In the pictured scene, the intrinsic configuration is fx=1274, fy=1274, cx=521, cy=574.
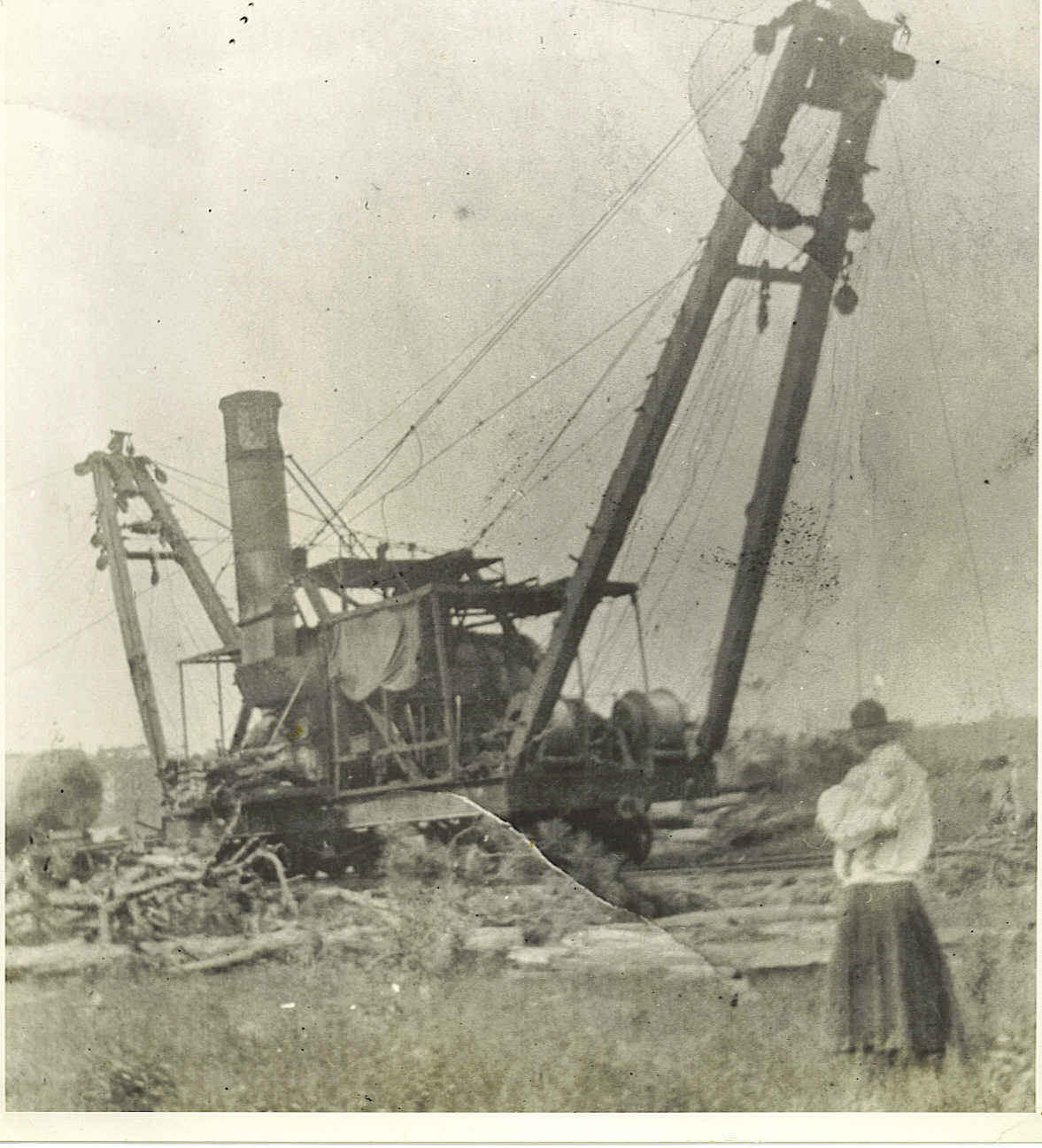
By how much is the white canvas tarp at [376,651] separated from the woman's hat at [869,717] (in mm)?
2296

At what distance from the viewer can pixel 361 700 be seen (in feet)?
23.1

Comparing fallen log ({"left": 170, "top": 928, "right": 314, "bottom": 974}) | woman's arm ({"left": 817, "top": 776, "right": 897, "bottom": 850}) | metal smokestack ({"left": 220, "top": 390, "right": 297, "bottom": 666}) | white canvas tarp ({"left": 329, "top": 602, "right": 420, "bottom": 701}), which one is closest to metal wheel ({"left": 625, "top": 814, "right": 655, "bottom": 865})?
woman's arm ({"left": 817, "top": 776, "right": 897, "bottom": 850})

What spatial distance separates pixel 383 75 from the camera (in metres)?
6.72

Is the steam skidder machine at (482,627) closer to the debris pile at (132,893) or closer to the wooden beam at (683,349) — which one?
the wooden beam at (683,349)

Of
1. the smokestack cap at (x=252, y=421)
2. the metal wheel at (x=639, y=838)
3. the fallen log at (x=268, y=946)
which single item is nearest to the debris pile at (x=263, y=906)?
the fallen log at (x=268, y=946)

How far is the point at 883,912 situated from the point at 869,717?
37.2 inches

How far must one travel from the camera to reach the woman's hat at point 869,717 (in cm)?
636

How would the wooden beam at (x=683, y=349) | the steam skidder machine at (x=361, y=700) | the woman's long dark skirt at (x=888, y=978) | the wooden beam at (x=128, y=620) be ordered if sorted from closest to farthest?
the woman's long dark skirt at (x=888, y=978)
the wooden beam at (x=683, y=349)
the steam skidder machine at (x=361, y=700)
the wooden beam at (x=128, y=620)

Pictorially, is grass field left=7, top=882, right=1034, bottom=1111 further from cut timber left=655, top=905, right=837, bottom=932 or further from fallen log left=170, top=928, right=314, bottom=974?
cut timber left=655, top=905, right=837, bottom=932

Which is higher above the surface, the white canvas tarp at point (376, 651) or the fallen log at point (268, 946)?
the white canvas tarp at point (376, 651)

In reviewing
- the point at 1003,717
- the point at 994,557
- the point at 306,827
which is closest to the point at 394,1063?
the point at 306,827

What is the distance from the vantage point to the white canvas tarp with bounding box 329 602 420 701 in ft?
22.6

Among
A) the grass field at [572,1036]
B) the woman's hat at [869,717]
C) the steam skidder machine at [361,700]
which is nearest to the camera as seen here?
the grass field at [572,1036]

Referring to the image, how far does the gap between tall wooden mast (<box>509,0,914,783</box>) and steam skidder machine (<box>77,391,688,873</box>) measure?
233 millimetres
